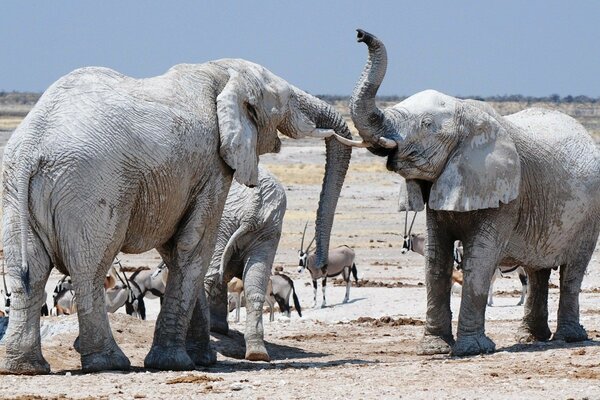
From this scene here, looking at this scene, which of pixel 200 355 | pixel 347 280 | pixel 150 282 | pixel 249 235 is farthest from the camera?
pixel 347 280

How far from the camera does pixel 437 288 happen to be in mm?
13883

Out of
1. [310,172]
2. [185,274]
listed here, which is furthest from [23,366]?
[310,172]

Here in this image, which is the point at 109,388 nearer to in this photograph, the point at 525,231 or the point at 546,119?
the point at 525,231


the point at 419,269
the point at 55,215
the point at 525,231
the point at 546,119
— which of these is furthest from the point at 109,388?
the point at 419,269

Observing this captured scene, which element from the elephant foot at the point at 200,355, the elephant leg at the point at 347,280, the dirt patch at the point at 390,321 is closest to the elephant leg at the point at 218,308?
the elephant foot at the point at 200,355

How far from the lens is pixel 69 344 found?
13500 millimetres

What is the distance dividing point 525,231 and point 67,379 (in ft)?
15.9

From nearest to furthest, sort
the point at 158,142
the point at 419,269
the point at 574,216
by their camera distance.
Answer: the point at 158,142 → the point at 574,216 → the point at 419,269

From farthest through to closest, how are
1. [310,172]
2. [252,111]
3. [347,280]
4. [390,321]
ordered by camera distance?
[310,172]
[347,280]
[390,321]
[252,111]

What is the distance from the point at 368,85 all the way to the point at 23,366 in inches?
148

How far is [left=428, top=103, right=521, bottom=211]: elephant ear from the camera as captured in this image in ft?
43.5

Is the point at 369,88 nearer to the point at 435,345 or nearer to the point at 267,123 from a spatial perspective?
the point at 267,123

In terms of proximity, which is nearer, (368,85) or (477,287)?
(368,85)

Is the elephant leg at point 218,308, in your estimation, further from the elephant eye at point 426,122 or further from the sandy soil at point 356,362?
the elephant eye at point 426,122
